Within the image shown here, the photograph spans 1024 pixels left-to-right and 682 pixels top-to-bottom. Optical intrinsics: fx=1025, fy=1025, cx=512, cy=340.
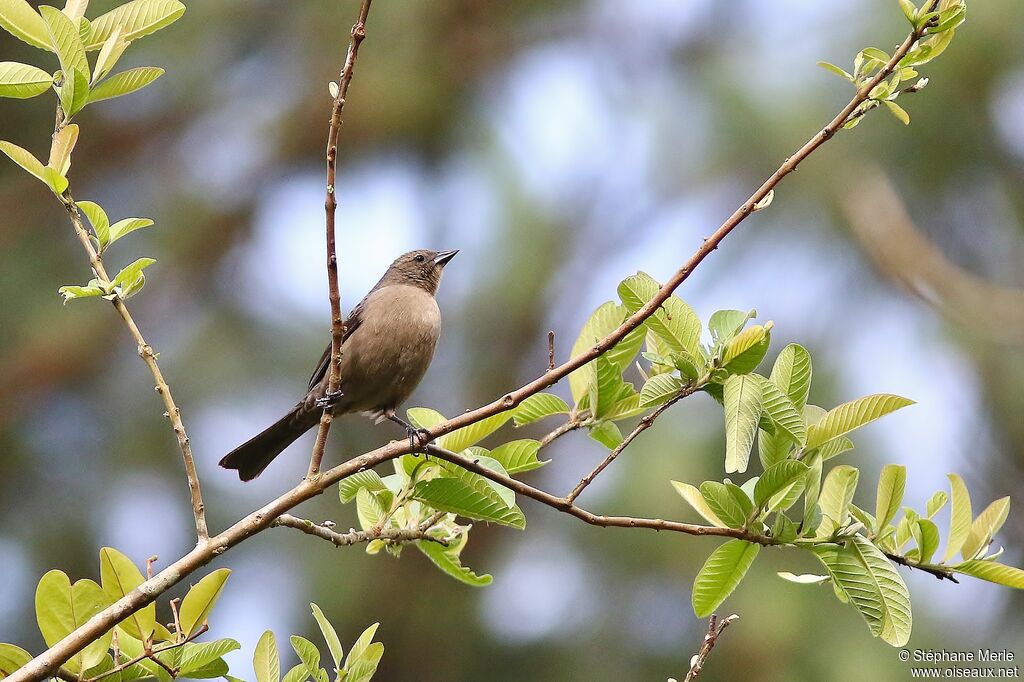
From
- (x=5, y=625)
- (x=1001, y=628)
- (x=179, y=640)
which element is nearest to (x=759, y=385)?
(x=179, y=640)

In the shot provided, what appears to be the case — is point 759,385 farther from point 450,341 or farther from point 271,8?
point 271,8

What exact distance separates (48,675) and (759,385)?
1469 mm

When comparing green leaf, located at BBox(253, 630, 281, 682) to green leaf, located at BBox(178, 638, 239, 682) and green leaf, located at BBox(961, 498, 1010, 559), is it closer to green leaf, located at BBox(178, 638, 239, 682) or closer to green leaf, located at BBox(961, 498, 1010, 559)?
green leaf, located at BBox(178, 638, 239, 682)

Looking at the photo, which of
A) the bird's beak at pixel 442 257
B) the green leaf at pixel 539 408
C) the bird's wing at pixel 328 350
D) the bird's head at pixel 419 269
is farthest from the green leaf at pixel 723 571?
the bird's beak at pixel 442 257

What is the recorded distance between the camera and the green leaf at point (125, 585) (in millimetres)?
2047

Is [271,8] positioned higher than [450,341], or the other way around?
[271,8]

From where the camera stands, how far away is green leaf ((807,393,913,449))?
224 centimetres

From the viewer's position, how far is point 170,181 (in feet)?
27.6

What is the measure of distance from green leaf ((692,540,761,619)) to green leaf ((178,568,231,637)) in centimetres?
101

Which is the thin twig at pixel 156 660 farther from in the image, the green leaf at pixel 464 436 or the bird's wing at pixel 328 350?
the bird's wing at pixel 328 350

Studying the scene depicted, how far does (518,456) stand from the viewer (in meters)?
2.46

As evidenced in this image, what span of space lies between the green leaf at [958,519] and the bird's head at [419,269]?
3081 mm

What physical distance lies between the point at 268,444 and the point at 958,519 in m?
2.64

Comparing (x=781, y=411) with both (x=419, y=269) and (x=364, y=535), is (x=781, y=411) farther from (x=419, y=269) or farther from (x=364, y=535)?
(x=419, y=269)
